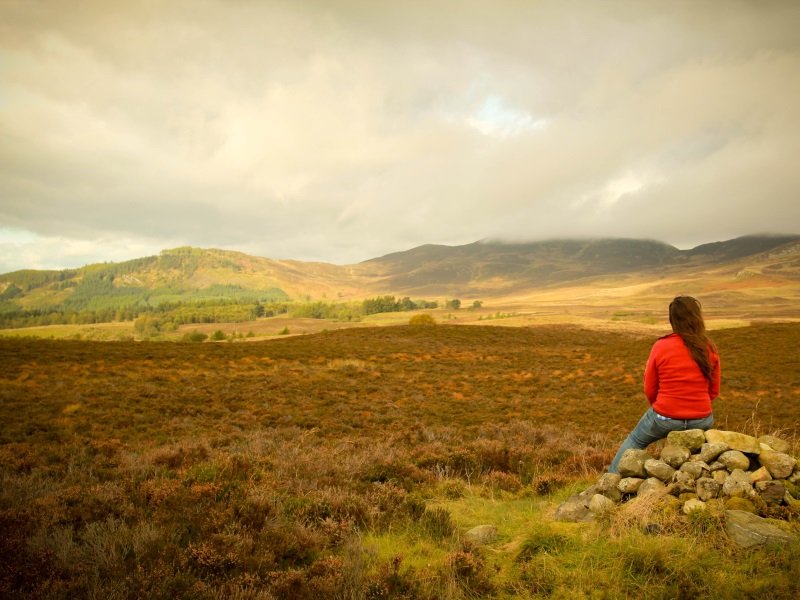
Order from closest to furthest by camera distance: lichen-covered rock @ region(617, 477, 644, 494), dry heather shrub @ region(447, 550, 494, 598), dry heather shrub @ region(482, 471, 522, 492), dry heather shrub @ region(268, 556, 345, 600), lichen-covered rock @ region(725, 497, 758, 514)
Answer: dry heather shrub @ region(268, 556, 345, 600) < dry heather shrub @ region(447, 550, 494, 598) < lichen-covered rock @ region(725, 497, 758, 514) < lichen-covered rock @ region(617, 477, 644, 494) < dry heather shrub @ region(482, 471, 522, 492)

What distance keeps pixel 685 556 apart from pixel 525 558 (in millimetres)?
1584

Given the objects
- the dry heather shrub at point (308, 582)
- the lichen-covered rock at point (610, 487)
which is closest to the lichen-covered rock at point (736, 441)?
the lichen-covered rock at point (610, 487)

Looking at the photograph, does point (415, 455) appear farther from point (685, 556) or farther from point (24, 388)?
point (24, 388)

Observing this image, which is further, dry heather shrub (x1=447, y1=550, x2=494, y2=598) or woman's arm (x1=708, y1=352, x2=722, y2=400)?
woman's arm (x1=708, y1=352, x2=722, y2=400)

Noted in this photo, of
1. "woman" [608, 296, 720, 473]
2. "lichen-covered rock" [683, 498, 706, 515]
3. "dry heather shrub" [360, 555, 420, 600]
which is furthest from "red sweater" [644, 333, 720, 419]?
"dry heather shrub" [360, 555, 420, 600]

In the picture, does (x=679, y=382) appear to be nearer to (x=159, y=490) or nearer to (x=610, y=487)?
(x=610, y=487)

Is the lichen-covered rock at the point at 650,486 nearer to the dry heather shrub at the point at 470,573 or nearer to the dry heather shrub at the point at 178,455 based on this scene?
the dry heather shrub at the point at 470,573

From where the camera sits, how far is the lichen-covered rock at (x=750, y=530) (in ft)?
13.5

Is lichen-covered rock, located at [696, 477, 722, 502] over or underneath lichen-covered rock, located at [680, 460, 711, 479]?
underneath

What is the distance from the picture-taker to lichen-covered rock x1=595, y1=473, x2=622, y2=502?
18.8 feet

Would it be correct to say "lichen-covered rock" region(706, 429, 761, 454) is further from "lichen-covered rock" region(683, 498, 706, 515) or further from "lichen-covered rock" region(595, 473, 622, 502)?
"lichen-covered rock" region(595, 473, 622, 502)

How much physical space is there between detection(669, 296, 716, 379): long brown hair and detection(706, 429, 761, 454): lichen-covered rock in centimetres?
82

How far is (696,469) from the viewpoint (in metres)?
5.31

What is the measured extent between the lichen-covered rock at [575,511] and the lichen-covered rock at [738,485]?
1593mm
